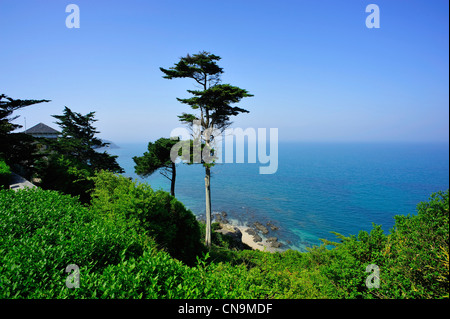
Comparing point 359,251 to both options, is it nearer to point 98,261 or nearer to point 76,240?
point 98,261

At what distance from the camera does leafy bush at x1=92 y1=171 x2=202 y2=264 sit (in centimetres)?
797

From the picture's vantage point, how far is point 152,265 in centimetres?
376

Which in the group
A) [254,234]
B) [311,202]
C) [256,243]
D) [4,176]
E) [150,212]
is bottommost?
[256,243]

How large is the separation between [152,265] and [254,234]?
85.9 ft

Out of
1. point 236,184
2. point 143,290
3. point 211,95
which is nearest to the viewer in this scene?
point 143,290

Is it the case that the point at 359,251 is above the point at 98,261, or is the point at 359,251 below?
below

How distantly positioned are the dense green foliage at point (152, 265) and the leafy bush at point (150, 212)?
69 centimetres

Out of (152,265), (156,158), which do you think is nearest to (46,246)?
(152,265)

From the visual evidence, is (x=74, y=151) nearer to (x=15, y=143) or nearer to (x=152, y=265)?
(x=15, y=143)

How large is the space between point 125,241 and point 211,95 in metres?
11.0

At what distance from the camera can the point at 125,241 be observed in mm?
4777

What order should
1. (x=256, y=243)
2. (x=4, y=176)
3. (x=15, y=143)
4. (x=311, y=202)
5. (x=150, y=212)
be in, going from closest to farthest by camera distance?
(x=150, y=212)
(x=4, y=176)
(x=15, y=143)
(x=256, y=243)
(x=311, y=202)
